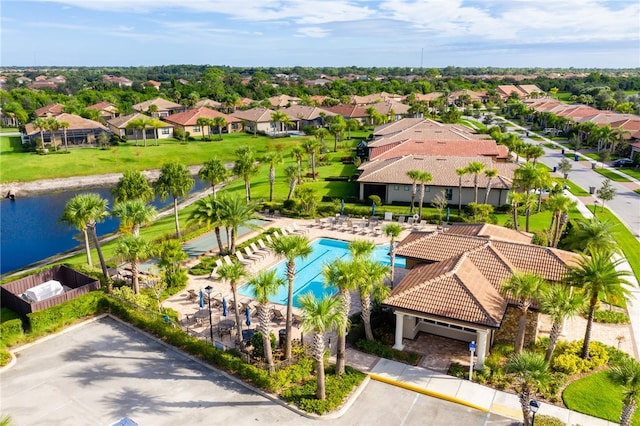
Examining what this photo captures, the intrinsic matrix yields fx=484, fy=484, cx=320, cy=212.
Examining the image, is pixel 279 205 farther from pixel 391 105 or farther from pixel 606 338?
Answer: pixel 391 105

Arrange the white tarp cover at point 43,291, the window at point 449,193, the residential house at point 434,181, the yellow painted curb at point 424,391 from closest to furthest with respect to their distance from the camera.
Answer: the yellow painted curb at point 424,391
the white tarp cover at point 43,291
the residential house at point 434,181
the window at point 449,193

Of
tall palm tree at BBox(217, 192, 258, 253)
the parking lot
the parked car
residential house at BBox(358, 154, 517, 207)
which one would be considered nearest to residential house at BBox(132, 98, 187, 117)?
residential house at BBox(358, 154, 517, 207)

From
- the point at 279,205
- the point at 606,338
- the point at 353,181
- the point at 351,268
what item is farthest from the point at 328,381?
the point at 353,181

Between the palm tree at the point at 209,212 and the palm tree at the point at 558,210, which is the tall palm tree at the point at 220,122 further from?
the palm tree at the point at 558,210

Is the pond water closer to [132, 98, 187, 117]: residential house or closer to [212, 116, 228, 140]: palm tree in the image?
[212, 116, 228, 140]: palm tree

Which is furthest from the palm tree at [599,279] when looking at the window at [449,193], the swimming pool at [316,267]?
the window at [449,193]

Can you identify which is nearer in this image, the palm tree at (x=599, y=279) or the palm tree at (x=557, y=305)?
the palm tree at (x=557, y=305)
